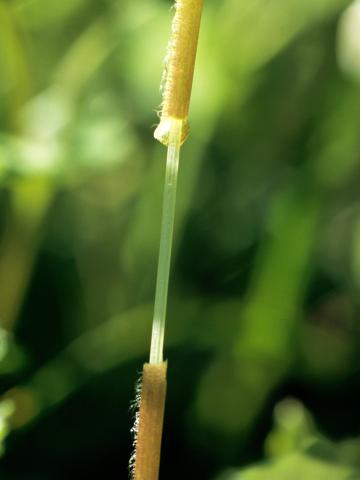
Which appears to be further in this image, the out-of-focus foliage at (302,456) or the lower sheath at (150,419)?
the out-of-focus foliage at (302,456)

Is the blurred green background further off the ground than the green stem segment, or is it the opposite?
the blurred green background

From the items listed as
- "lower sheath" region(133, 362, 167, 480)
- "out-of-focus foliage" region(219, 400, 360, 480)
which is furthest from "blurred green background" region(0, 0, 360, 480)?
"lower sheath" region(133, 362, 167, 480)

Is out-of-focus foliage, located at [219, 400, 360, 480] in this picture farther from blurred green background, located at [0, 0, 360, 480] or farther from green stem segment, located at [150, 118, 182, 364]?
green stem segment, located at [150, 118, 182, 364]

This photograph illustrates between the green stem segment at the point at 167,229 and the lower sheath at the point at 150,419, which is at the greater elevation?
the green stem segment at the point at 167,229

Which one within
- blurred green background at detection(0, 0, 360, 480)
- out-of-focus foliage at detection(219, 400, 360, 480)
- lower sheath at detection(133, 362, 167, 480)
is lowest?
lower sheath at detection(133, 362, 167, 480)

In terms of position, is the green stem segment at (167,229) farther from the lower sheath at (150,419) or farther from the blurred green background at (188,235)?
the blurred green background at (188,235)

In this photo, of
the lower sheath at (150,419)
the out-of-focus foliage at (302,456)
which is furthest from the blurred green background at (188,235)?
the lower sheath at (150,419)

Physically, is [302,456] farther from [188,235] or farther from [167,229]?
[188,235]

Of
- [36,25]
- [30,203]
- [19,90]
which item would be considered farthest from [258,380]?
[36,25]

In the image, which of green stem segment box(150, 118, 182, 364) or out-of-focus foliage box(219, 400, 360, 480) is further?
out-of-focus foliage box(219, 400, 360, 480)

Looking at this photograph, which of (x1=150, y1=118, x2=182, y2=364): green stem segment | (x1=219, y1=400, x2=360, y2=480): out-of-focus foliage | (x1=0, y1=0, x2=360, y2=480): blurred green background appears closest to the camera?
(x1=150, y1=118, x2=182, y2=364): green stem segment
